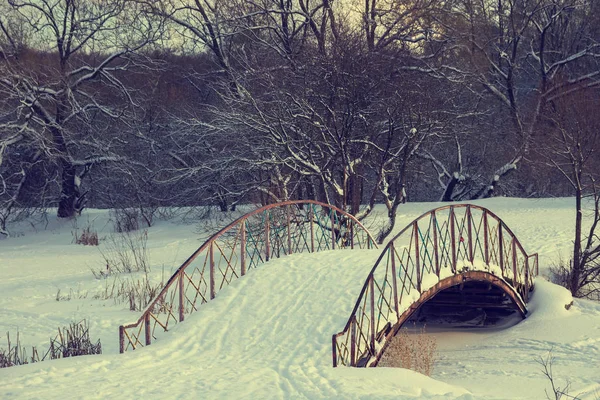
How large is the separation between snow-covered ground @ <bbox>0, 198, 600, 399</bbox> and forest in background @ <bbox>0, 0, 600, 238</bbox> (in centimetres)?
367

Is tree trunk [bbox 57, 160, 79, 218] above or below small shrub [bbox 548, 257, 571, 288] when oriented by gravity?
above

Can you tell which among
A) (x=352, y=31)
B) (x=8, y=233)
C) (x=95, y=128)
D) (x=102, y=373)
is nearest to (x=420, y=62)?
(x=352, y=31)

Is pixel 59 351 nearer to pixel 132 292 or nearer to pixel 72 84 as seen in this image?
pixel 132 292

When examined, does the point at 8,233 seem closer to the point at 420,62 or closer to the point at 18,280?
the point at 18,280

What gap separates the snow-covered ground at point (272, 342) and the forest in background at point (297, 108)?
3.67 m

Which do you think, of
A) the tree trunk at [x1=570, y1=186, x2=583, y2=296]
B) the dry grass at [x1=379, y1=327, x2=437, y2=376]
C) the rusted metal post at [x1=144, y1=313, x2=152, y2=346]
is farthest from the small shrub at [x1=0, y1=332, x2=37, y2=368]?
the tree trunk at [x1=570, y1=186, x2=583, y2=296]

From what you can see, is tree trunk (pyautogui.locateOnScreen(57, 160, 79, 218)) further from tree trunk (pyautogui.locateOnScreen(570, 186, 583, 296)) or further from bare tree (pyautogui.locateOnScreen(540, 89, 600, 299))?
tree trunk (pyautogui.locateOnScreen(570, 186, 583, 296))

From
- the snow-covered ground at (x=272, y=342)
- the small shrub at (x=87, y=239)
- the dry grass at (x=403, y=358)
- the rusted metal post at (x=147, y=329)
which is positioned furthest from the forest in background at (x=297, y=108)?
the rusted metal post at (x=147, y=329)

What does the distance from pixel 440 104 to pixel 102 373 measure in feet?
44.1

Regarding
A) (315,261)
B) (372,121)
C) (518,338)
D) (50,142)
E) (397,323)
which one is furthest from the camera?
(50,142)

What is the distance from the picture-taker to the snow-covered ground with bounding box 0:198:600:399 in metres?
7.53

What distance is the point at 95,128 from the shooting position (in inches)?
1021

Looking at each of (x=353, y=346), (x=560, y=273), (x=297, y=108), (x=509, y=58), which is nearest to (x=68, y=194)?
(x=297, y=108)

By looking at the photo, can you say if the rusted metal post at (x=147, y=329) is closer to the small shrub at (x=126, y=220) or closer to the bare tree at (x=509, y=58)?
the small shrub at (x=126, y=220)
